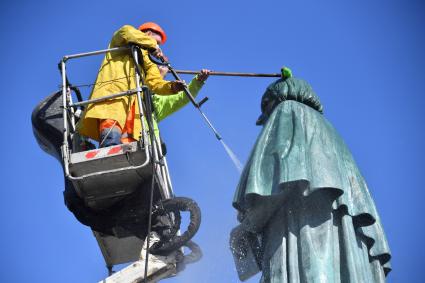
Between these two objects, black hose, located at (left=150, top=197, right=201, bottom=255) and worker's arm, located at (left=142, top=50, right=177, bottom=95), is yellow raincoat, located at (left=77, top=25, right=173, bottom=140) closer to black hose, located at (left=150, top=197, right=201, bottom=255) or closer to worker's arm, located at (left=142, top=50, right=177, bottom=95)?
worker's arm, located at (left=142, top=50, right=177, bottom=95)

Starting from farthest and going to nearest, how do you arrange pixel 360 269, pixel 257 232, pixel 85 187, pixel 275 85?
pixel 85 187 < pixel 275 85 < pixel 257 232 < pixel 360 269

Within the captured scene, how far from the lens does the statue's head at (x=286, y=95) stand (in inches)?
322

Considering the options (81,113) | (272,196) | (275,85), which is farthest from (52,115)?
(272,196)

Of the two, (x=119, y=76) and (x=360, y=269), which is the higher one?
(x=119, y=76)

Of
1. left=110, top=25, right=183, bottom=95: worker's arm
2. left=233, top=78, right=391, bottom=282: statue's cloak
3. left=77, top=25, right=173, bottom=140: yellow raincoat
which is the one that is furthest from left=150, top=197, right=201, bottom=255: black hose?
left=233, top=78, right=391, bottom=282: statue's cloak

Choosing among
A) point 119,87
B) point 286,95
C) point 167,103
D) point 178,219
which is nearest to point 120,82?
point 119,87

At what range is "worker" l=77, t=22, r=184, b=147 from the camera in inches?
400

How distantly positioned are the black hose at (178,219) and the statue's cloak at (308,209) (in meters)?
2.88

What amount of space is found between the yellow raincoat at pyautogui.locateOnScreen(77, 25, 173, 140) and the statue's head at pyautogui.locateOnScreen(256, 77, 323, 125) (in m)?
2.23

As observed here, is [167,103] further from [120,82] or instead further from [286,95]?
[286,95]

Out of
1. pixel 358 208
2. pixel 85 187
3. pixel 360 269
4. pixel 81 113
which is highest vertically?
pixel 81 113

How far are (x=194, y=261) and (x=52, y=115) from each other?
243cm

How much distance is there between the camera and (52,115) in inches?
450

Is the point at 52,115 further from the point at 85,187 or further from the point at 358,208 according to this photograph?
the point at 358,208
